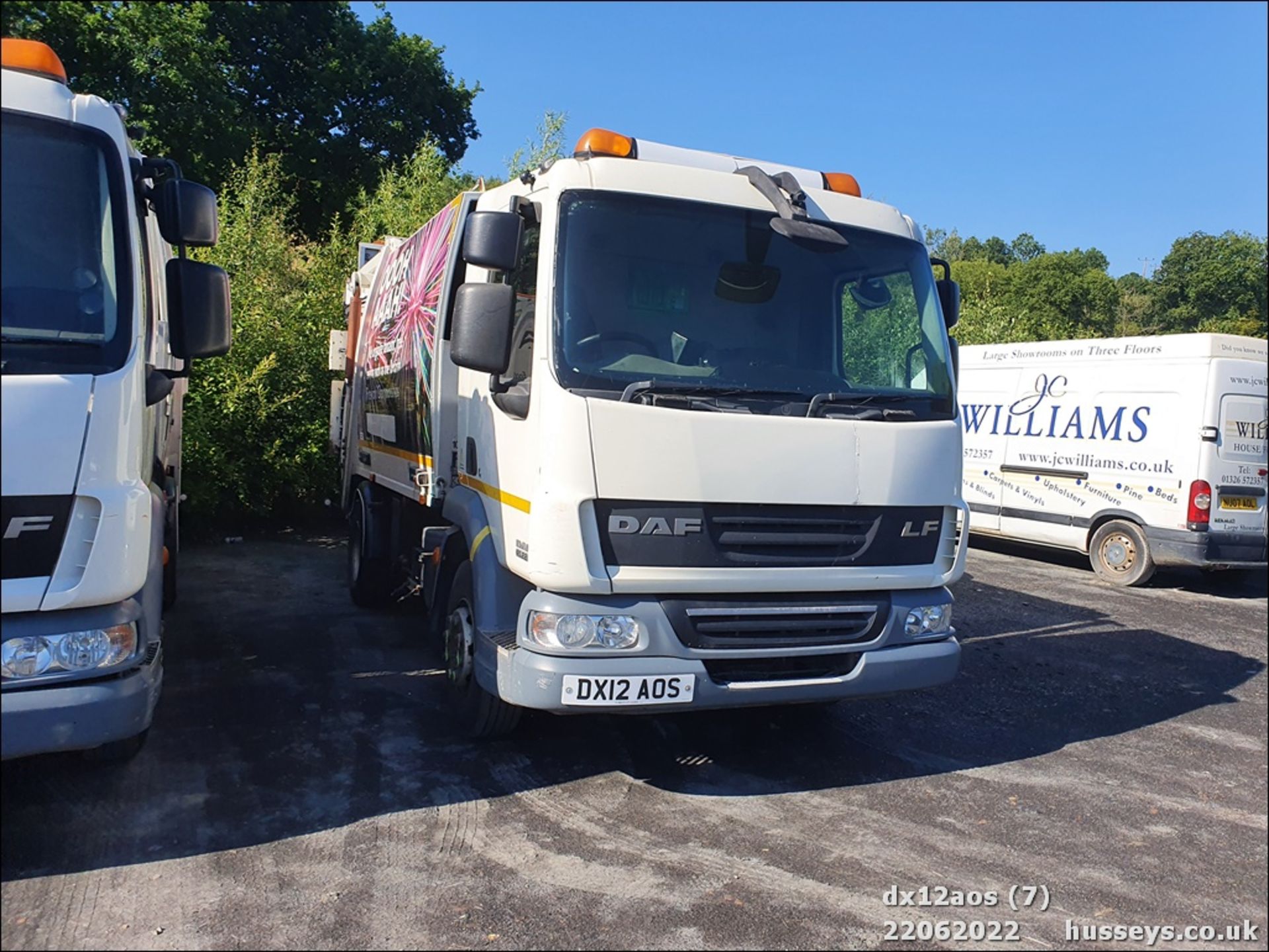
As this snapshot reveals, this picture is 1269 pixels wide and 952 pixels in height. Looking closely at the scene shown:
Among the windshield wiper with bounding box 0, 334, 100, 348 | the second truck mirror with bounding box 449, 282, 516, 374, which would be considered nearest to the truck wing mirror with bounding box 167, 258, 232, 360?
the windshield wiper with bounding box 0, 334, 100, 348

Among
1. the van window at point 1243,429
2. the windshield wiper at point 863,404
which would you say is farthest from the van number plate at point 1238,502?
the windshield wiper at point 863,404

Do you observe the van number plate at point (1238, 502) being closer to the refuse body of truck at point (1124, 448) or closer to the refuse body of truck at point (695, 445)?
the refuse body of truck at point (1124, 448)

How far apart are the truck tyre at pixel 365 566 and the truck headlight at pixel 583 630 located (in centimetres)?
377

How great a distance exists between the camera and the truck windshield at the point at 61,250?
323cm

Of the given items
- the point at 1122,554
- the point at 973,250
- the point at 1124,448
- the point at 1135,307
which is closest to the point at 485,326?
the point at 1124,448

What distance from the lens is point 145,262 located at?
12.9 ft

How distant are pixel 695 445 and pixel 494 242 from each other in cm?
130

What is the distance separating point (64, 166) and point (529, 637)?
253 cm

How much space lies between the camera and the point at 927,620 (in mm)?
4633

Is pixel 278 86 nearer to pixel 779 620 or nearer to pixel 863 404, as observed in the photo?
pixel 863 404

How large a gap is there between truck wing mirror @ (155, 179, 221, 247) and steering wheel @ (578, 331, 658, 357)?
1.62 m

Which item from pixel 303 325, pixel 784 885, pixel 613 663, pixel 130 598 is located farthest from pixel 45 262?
pixel 303 325

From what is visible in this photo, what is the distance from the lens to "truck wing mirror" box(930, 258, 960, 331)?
5.12 m

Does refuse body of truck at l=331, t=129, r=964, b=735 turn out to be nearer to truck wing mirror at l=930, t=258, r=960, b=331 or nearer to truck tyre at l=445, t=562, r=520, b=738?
truck tyre at l=445, t=562, r=520, b=738
